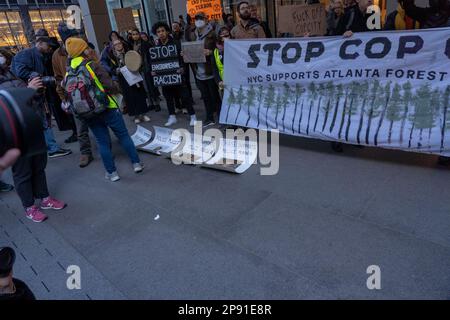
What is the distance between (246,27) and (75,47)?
2.67 meters

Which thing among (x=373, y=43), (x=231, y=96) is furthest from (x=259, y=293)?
(x=231, y=96)

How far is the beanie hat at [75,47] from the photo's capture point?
378 cm

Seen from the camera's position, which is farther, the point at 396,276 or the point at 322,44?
the point at 322,44

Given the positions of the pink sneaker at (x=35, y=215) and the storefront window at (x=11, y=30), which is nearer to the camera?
the pink sneaker at (x=35, y=215)

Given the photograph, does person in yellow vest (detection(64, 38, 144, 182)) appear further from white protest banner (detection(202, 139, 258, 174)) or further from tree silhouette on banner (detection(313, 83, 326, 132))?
tree silhouette on banner (detection(313, 83, 326, 132))

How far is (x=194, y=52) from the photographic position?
5.76 metres

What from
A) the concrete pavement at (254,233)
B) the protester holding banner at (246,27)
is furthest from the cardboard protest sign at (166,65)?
the concrete pavement at (254,233)

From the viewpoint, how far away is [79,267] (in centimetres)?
280

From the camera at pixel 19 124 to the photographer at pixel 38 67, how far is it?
12.6 feet

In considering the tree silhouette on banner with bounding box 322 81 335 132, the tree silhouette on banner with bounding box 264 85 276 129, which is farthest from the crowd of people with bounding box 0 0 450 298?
the tree silhouette on banner with bounding box 264 85 276 129

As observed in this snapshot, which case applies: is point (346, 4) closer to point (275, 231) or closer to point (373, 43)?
point (373, 43)

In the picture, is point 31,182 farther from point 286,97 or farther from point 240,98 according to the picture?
point 286,97

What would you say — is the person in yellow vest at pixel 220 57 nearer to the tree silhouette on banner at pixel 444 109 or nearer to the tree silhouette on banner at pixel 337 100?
the tree silhouette on banner at pixel 337 100
